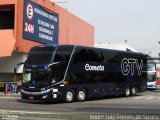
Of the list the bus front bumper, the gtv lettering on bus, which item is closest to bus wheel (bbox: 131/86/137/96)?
the gtv lettering on bus

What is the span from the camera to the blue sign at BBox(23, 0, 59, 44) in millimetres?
39906

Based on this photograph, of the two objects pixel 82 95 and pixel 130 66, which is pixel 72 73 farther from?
pixel 130 66

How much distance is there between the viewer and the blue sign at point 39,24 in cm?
3991

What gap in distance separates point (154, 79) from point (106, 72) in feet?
76.0

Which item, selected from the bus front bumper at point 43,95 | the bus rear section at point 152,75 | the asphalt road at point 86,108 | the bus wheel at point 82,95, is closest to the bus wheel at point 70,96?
the bus wheel at point 82,95

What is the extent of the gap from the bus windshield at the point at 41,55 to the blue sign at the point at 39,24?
12.3 meters

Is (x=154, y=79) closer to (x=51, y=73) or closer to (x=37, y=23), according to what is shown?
(x=37, y=23)

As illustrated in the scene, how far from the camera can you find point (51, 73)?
2641 cm

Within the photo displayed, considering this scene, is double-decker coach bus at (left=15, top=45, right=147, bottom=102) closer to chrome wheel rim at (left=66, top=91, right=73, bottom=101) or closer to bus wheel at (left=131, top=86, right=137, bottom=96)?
chrome wheel rim at (left=66, top=91, right=73, bottom=101)

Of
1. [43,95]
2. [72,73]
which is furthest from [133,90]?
[43,95]

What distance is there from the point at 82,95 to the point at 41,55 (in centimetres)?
424

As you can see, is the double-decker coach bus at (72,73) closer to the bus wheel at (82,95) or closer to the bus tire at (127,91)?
the bus wheel at (82,95)

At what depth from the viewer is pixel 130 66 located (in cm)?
3394

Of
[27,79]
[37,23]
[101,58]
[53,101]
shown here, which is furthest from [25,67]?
[37,23]
